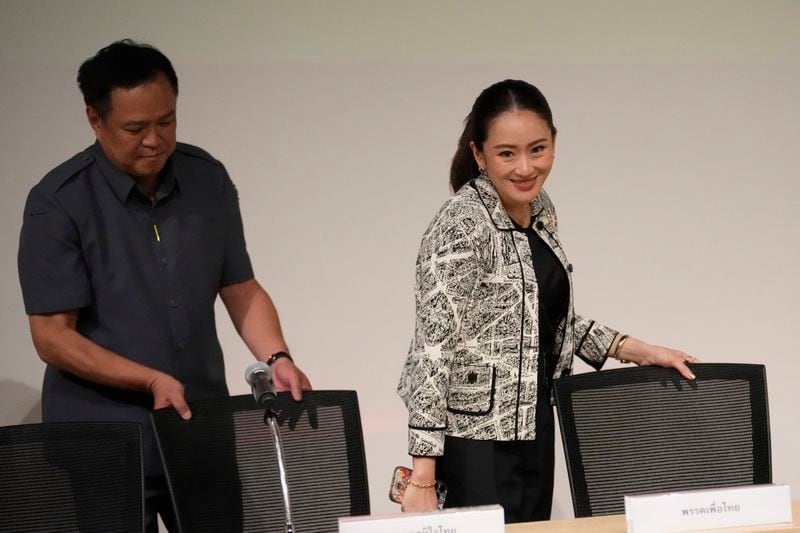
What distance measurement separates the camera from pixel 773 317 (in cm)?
365

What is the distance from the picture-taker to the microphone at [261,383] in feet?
5.09

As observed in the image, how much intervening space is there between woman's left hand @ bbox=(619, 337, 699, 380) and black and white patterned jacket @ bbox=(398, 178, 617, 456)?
253 mm

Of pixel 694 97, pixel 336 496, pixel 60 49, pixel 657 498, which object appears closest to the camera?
pixel 657 498

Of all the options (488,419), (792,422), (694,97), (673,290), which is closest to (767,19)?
(694,97)

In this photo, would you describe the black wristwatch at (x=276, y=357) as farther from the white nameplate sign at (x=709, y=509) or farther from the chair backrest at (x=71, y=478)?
the white nameplate sign at (x=709, y=509)

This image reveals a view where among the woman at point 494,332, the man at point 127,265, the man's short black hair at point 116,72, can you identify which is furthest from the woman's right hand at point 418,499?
the man's short black hair at point 116,72

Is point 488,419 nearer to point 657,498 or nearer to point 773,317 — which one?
point 657,498

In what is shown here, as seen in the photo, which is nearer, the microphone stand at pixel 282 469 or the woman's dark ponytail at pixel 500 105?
the microphone stand at pixel 282 469

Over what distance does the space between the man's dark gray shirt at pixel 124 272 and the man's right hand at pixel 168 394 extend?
0.59 ft

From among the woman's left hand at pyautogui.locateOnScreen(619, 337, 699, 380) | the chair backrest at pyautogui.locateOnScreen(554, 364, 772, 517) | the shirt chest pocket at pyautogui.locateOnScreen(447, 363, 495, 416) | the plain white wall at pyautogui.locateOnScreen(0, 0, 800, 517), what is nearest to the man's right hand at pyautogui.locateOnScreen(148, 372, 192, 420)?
the shirt chest pocket at pyautogui.locateOnScreen(447, 363, 495, 416)

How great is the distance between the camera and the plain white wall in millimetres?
3180

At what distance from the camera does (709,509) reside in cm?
161

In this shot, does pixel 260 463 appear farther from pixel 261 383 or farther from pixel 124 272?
pixel 124 272

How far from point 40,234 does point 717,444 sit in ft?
4.74
